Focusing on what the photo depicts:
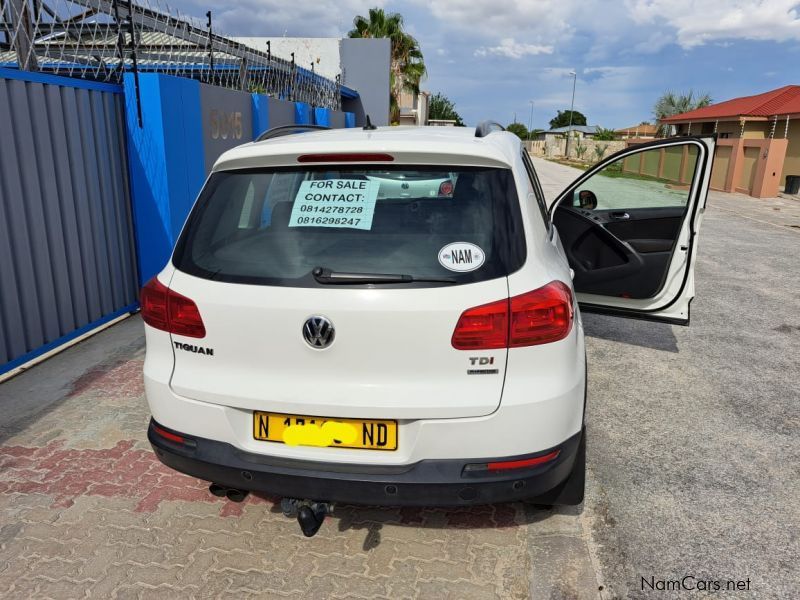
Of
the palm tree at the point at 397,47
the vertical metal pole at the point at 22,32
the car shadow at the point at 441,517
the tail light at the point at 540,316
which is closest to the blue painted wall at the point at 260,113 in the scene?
the vertical metal pole at the point at 22,32

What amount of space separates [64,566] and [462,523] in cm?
175

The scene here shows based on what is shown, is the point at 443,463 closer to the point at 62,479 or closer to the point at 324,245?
the point at 324,245

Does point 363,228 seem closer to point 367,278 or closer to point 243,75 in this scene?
point 367,278

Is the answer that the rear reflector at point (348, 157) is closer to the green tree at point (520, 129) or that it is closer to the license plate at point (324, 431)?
the license plate at point (324, 431)

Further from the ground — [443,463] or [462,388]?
[462,388]

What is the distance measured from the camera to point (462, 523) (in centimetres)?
290

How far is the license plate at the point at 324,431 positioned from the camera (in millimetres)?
2230

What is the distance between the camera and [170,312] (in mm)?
2424

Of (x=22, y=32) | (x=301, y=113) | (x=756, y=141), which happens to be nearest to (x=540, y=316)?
(x=22, y=32)

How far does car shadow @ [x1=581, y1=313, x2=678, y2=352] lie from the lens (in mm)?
5650

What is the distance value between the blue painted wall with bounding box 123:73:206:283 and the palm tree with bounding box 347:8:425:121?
33836mm

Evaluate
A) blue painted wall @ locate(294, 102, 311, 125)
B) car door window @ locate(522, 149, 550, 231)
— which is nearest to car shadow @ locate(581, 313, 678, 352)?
car door window @ locate(522, 149, 550, 231)

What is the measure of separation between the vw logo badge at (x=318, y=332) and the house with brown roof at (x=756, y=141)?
17990 millimetres

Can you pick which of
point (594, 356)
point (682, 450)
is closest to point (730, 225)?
point (594, 356)
